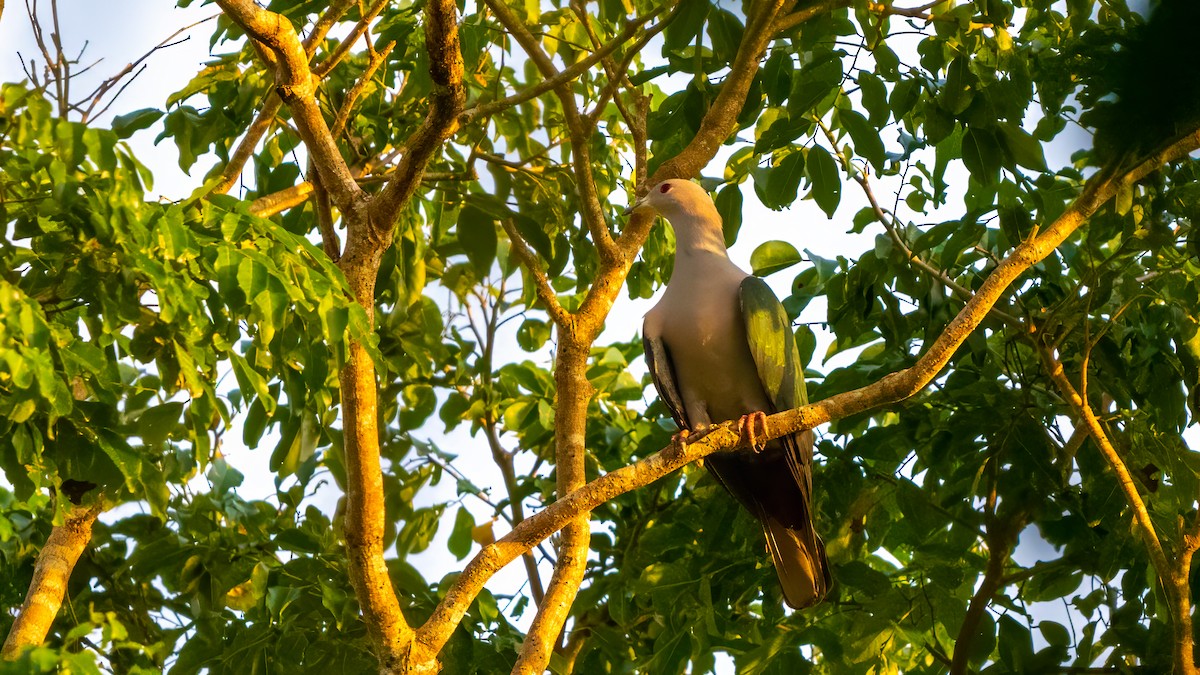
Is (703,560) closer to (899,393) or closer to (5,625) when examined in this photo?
(899,393)

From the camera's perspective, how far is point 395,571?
416cm

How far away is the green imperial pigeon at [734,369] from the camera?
4141 millimetres

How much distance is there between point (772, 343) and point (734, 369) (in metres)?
0.27

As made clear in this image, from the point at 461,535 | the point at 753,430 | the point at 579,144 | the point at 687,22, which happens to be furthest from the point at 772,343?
the point at 461,535

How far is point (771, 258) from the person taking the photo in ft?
14.5

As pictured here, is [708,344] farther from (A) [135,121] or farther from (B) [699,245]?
(A) [135,121]

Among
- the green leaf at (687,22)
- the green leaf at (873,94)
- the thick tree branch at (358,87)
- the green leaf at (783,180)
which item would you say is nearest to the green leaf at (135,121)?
the thick tree branch at (358,87)

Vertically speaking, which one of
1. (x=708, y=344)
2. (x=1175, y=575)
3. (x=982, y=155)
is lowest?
(x=1175, y=575)

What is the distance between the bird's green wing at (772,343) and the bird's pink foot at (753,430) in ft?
1.44

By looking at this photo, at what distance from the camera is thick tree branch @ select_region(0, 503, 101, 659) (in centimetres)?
349

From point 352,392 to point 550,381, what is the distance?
1801mm

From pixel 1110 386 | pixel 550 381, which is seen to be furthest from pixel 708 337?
pixel 1110 386

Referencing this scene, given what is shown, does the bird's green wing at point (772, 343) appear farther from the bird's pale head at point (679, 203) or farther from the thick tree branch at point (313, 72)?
the thick tree branch at point (313, 72)

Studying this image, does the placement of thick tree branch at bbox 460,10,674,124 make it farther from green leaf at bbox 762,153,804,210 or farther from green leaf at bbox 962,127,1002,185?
green leaf at bbox 962,127,1002,185
